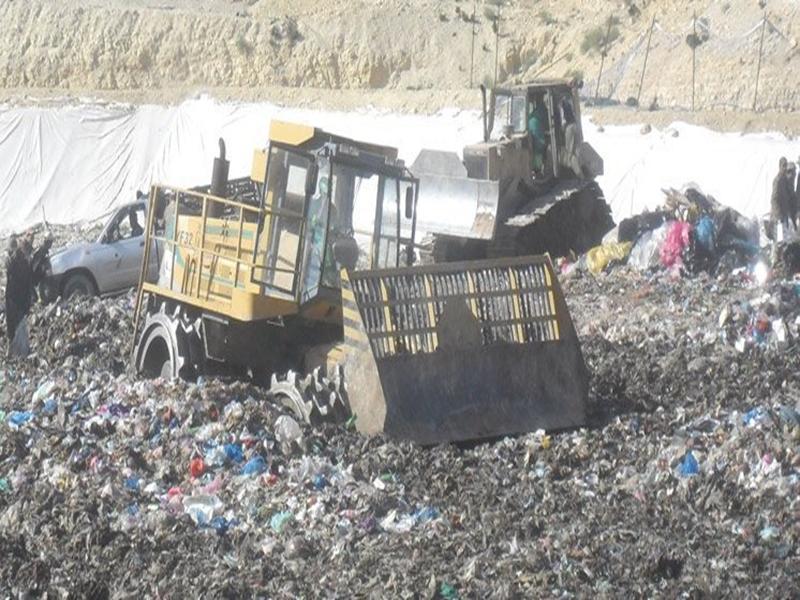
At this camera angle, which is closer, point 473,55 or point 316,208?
point 316,208

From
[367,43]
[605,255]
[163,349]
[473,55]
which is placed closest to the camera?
[163,349]

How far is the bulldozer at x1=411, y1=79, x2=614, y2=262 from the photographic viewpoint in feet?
69.9

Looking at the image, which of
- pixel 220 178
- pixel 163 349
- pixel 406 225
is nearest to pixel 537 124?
pixel 220 178

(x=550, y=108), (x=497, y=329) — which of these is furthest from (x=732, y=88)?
(x=497, y=329)

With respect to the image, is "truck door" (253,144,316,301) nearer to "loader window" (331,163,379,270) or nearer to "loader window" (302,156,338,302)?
"loader window" (302,156,338,302)

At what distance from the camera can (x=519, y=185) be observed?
22.0 m

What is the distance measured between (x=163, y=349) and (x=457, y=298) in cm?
309

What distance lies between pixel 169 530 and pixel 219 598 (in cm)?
148

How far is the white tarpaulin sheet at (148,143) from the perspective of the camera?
28.4 metres

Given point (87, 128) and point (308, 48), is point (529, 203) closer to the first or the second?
point (87, 128)

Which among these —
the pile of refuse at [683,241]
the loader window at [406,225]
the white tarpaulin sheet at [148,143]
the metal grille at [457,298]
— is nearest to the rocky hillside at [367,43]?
the white tarpaulin sheet at [148,143]

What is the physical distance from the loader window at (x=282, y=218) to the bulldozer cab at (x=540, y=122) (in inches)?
374

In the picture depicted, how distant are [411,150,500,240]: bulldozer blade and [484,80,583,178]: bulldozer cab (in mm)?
754

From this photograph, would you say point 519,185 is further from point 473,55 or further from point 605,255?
point 473,55
